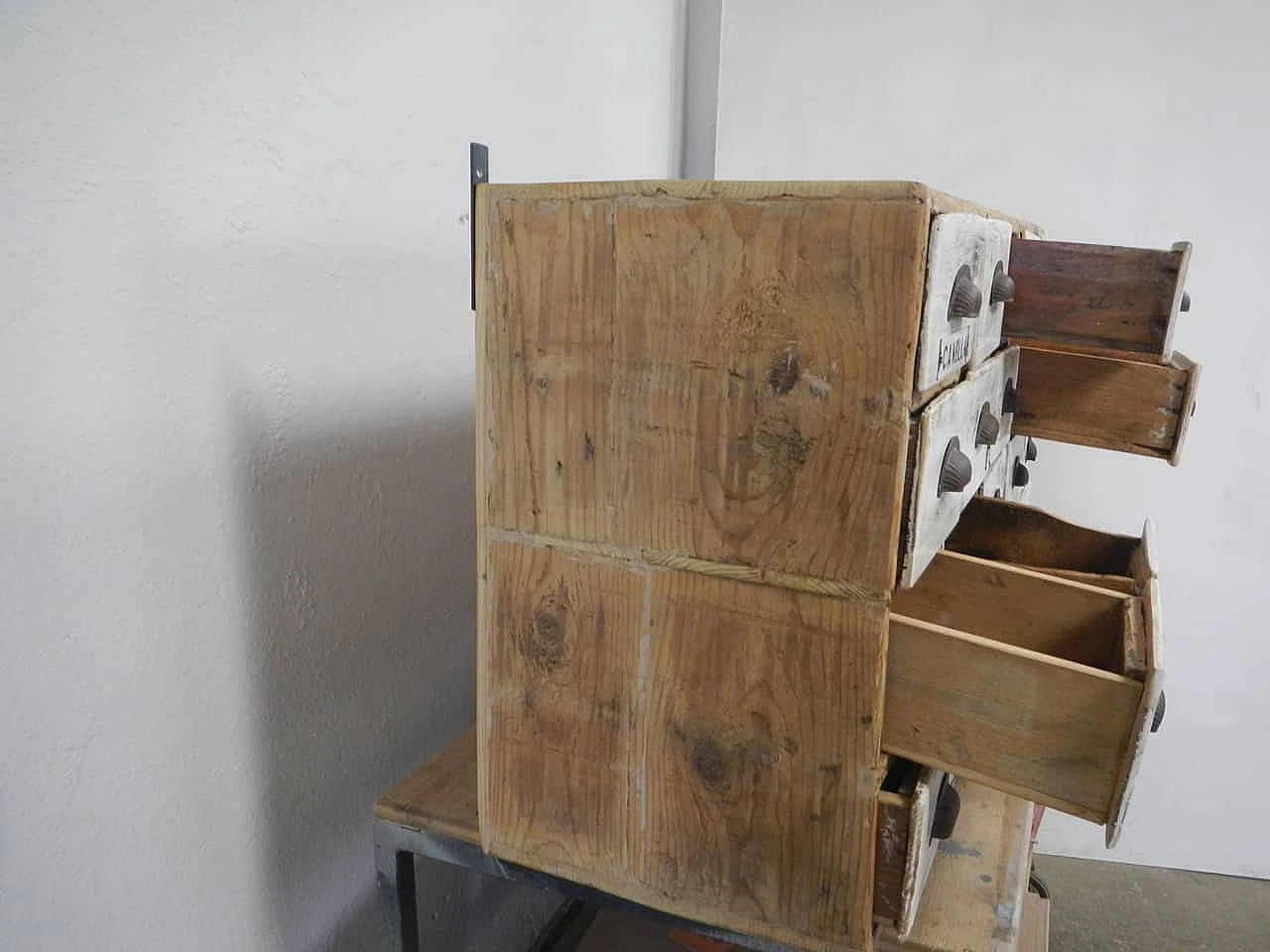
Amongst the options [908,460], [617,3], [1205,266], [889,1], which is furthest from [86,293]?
[1205,266]

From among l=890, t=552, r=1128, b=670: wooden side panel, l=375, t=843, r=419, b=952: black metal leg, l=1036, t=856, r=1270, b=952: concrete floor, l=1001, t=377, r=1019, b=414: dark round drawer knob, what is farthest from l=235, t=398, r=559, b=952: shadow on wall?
l=1036, t=856, r=1270, b=952: concrete floor

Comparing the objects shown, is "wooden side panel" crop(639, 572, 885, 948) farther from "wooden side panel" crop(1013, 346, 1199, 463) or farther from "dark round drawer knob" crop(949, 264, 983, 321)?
"wooden side panel" crop(1013, 346, 1199, 463)

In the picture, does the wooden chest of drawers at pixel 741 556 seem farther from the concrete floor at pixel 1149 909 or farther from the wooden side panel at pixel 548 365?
the concrete floor at pixel 1149 909

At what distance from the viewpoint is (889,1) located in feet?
6.44

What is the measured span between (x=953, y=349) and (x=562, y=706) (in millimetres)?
512

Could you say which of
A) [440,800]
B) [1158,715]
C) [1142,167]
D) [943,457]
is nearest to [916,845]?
[1158,715]

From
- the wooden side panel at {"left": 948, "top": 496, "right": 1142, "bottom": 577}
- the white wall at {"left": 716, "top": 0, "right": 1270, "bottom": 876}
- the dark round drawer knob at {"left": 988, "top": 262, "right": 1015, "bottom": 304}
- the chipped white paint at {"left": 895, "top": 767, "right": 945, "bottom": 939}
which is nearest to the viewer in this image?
the chipped white paint at {"left": 895, "top": 767, "right": 945, "bottom": 939}

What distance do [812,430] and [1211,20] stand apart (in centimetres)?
178

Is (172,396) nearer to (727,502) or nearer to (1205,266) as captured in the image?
(727,502)

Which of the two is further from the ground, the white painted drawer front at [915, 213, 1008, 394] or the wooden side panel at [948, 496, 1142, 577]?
the white painted drawer front at [915, 213, 1008, 394]

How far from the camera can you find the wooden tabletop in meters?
0.87

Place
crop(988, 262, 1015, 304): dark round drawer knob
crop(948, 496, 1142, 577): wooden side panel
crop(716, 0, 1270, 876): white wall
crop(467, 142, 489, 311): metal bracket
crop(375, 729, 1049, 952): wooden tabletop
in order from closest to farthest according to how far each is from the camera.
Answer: crop(375, 729, 1049, 952): wooden tabletop
crop(988, 262, 1015, 304): dark round drawer knob
crop(948, 496, 1142, 577): wooden side panel
crop(467, 142, 489, 311): metal bracket
crop(716, 0, 1270, 876): white wall

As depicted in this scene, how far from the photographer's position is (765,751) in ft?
2.68

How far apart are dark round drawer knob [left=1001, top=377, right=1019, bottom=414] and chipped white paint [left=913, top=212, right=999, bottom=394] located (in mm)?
319
